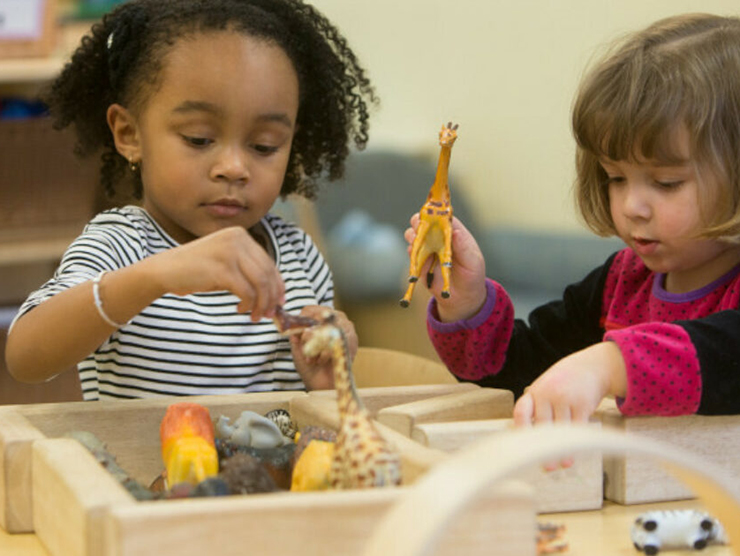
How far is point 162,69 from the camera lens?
1.22 meters

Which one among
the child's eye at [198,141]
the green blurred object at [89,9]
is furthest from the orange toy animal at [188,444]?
the green blurred object at [89,9]

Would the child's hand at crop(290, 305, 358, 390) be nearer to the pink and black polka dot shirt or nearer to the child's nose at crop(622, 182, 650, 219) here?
the pink and black polka dot shirt

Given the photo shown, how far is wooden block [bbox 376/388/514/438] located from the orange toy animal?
0.47ft

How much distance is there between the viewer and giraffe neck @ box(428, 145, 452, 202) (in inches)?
35.8

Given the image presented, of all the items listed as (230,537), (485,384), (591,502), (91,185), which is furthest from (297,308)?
(91,185)

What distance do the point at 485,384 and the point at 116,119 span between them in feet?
1.75

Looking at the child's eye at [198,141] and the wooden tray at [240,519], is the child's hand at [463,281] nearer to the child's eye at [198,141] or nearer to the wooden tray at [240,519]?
the child's eye at [198,141]

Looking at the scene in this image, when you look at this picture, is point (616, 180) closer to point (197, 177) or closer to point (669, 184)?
point (669, 184)

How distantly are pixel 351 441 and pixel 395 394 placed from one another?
300 millimetres

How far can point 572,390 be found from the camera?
0.82 metres

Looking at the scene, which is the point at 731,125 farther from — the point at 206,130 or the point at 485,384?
the point at 206,130

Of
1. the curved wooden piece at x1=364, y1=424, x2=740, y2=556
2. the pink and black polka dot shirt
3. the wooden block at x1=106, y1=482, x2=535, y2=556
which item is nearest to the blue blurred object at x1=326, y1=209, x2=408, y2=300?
the pink and black polka dot shirt

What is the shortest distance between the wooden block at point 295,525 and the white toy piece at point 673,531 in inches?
6.4

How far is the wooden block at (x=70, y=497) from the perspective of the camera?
0.60 meters
